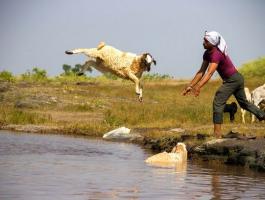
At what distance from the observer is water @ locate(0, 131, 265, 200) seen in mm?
8750

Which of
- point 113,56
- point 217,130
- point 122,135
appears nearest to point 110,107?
point 122,135

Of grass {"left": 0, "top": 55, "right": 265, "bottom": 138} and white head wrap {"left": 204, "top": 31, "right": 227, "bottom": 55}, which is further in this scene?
grass {"left": 0, "top": 55, "right": 265, "bottom": 138}

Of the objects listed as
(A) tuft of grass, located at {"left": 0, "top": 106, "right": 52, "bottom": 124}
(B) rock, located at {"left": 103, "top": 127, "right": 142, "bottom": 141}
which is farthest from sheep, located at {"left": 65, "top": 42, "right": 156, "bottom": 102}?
(A) tuft of grass, located at {"left": 0, "top": 106, "right": 52, "bottom": 124}

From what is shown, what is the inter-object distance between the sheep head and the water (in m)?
2.14

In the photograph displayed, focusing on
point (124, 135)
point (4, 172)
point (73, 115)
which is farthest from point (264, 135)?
point (73, 115)

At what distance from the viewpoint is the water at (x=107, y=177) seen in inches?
344

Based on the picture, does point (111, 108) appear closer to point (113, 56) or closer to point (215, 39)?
point (113, 56)

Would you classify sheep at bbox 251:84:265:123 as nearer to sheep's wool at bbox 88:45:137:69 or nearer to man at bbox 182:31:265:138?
sheep's wool at bbox 88:45:137:69

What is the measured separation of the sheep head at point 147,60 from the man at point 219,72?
9.68 feet

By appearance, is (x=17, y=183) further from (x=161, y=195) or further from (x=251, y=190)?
(x=251, y=190)

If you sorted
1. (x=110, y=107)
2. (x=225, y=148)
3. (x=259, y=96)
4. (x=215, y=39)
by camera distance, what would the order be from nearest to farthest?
(x=215, y=39) < (x=225, y=148) < (x=259, y=96) < (x=110, y=107)

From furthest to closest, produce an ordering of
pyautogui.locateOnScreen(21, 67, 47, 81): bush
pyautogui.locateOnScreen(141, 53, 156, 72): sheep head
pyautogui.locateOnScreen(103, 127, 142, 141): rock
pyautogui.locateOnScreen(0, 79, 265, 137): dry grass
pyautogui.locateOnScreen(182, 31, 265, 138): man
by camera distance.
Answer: pyautogui.locateOnScreen(21, 67, 47, 81): bush < pyautogui.locateOnScreen(0, 79, 265, 137): dry grass < pyautogui.locateOnScreen(103, 127, 142, 141): rock < pyautogui.locateOnScreen(141, 53, 156, 72): sheep head < pyautogui.locateOnScreen(182, 31, 265, 138): man

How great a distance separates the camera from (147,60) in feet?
54.2

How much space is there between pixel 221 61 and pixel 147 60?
335cm
